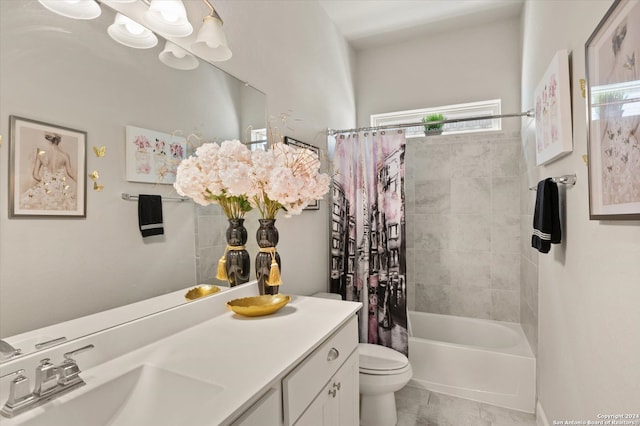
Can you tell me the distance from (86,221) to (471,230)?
2.91 m

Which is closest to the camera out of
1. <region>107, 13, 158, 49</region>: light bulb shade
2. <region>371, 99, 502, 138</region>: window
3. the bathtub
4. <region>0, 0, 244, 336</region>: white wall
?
<region>0, 0, 244, 336</region>: white wall

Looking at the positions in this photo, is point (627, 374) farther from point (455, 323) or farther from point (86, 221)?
point (455, 323)

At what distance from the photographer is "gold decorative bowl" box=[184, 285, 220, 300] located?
1304 mm

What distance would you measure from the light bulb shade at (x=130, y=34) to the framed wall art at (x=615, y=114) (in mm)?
1437

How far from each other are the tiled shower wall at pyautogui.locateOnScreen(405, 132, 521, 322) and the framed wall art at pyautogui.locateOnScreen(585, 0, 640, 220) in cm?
192

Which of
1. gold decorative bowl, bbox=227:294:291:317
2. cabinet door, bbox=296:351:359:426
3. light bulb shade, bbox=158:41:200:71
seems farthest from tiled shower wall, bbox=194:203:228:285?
cabinet door, bbox=296:351:359:426

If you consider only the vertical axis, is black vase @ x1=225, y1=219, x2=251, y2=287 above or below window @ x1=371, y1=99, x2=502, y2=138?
below

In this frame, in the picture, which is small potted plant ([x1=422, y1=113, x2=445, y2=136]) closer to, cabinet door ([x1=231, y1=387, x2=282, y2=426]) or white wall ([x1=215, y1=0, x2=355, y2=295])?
white wall ([x1=215, y1=0, x2=355, y2=295])

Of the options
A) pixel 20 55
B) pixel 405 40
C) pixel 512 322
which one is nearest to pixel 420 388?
pixel 512 322

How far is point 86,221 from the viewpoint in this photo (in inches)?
37.0

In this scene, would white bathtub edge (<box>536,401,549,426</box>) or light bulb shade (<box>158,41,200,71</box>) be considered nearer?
light bulb shade (<box>158,41,200,71</box>)

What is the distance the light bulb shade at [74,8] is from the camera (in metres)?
0.87

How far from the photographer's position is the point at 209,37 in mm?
1317

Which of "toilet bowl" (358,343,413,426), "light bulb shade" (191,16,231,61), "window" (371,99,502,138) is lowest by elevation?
"toilet bowl" (358,343,413,426)
